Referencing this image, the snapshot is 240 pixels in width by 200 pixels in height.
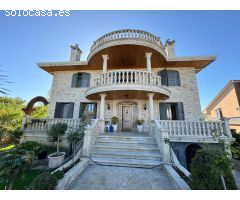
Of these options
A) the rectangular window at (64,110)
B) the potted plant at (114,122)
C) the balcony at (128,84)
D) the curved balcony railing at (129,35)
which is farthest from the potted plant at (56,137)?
the curved balcony railing at (129,35)

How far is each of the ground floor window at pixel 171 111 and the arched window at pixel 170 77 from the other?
1729 millimetres

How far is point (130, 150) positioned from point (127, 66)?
6961mm

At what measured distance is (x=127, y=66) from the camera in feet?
34.0

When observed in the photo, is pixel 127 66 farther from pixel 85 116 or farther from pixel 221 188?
pixel 221 188

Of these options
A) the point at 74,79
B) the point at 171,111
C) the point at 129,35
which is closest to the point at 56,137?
the point at 74,79

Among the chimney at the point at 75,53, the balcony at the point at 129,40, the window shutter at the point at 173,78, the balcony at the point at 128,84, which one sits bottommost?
the balcony at the point at 128,84

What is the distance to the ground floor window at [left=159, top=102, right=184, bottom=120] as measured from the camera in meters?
9.43

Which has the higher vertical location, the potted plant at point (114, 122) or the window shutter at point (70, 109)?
the window shutter at point (70, 109)

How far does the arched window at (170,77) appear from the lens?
9977mm

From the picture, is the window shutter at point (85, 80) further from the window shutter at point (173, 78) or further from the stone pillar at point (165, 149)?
the stone pillar at point (165, 149)

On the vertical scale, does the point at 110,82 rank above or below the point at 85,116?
above

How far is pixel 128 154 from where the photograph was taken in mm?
5539

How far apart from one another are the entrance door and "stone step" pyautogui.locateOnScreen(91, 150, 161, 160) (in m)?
4.04
